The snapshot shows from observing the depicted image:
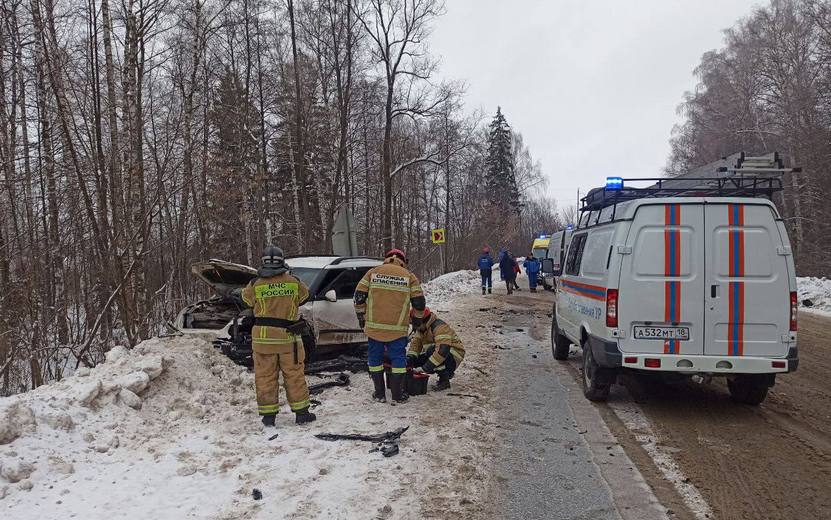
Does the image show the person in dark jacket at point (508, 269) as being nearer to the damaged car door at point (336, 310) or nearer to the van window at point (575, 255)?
the van window at point (575, 255)

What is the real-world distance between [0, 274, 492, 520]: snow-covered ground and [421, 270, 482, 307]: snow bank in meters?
12.1

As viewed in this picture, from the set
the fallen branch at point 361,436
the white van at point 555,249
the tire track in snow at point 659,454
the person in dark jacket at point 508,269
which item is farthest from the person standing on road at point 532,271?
the fallen branch at point 361,436

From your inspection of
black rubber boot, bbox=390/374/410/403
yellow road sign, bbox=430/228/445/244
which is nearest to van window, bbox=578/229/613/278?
black rubber boot, bbox=390/374/410/403

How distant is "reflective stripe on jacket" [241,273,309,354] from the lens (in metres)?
5.40

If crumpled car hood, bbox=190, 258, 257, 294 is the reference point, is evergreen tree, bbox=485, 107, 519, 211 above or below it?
above

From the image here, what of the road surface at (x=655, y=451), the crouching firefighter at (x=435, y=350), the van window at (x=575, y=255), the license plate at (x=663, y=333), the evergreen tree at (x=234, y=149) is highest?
the evergreen tree at (x=234, y=149)

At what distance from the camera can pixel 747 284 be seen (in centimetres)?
541

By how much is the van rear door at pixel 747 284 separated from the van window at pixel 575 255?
2.04 m

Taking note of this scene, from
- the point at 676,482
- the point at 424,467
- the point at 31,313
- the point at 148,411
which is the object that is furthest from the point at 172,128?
the point at 676,482

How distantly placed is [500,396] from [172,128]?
10387 millimetres

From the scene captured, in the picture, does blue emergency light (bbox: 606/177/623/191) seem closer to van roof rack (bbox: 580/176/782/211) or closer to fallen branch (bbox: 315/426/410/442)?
van roof rack (bbox: 580/176/782/211)

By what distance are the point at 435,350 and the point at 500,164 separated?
2068 inches

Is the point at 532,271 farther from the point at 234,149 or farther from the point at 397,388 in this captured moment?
the point at 397,388

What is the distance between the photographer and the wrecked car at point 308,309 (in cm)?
723
